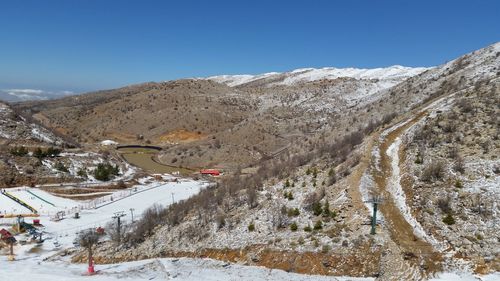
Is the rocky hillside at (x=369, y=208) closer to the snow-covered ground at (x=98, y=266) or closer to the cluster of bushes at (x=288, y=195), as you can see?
the cluster of bushes at (x=288, y=195)

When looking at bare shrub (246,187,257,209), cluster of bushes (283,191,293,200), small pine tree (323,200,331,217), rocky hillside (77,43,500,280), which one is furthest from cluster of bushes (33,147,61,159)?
small pine tree (323,200,331,217)

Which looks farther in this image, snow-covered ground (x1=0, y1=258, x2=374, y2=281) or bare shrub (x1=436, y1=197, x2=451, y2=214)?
bare shrub (x1=436, y1=197, x2=451, y2=214)

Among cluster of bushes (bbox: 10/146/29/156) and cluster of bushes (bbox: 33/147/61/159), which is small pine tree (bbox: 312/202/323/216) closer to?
cluster of bushes (bbox: 33/147/61/159)

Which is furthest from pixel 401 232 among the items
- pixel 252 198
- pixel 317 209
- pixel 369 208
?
pixel 252 198

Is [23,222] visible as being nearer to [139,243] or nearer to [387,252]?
[139,243]

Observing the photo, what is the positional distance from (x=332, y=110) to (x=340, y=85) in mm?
19611

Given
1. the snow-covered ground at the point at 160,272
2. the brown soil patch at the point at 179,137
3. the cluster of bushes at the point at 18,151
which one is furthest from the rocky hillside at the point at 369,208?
the brown soil patch at the point at 179,137

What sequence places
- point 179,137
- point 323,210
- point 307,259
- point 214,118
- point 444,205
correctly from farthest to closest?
point 214,118 < point 179,137 < point 323,210 < point 444,205 < point 307,259

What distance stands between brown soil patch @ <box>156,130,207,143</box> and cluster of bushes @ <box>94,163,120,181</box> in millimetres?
32978

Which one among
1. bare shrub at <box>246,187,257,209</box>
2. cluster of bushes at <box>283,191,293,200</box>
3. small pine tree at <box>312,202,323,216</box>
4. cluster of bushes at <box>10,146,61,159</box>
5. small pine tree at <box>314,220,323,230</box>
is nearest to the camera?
small pine tree at <box>314,220,323,230</box>

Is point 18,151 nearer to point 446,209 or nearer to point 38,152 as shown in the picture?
point 38,152

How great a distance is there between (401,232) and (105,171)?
37.8m

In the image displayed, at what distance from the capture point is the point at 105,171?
154 ft

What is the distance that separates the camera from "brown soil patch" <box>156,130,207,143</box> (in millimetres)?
82706
